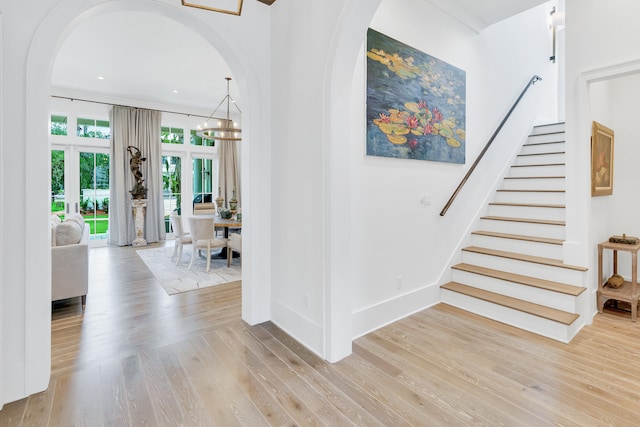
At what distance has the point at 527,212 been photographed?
3893 mm

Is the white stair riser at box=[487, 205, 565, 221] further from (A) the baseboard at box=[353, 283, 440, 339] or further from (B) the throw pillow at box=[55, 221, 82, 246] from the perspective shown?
(B) the throw pillow at box=[55, 221, 82, 246]

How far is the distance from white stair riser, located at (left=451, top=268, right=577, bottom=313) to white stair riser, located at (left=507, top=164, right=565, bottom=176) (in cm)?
199

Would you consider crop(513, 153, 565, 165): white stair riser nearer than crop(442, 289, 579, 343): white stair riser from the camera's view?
No

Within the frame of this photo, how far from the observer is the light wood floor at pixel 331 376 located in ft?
5.75

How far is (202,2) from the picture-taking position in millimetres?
2463

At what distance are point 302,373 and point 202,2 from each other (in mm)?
2870

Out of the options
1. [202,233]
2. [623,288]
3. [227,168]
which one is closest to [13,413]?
[202,233]

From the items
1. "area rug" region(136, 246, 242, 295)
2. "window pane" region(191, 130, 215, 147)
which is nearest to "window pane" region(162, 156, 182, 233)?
"window pane" region(191, 130, 215, 147)

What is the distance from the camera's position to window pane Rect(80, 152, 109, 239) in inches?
274

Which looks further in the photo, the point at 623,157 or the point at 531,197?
the point at 531,197

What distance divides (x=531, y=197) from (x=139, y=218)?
24.5ft

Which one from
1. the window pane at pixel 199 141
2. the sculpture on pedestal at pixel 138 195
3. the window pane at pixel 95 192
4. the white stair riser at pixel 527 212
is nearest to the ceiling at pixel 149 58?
the window pane at pixel 199 141

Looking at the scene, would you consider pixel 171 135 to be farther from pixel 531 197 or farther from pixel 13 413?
pixel 531 197

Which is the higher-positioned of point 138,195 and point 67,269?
point 138,195
